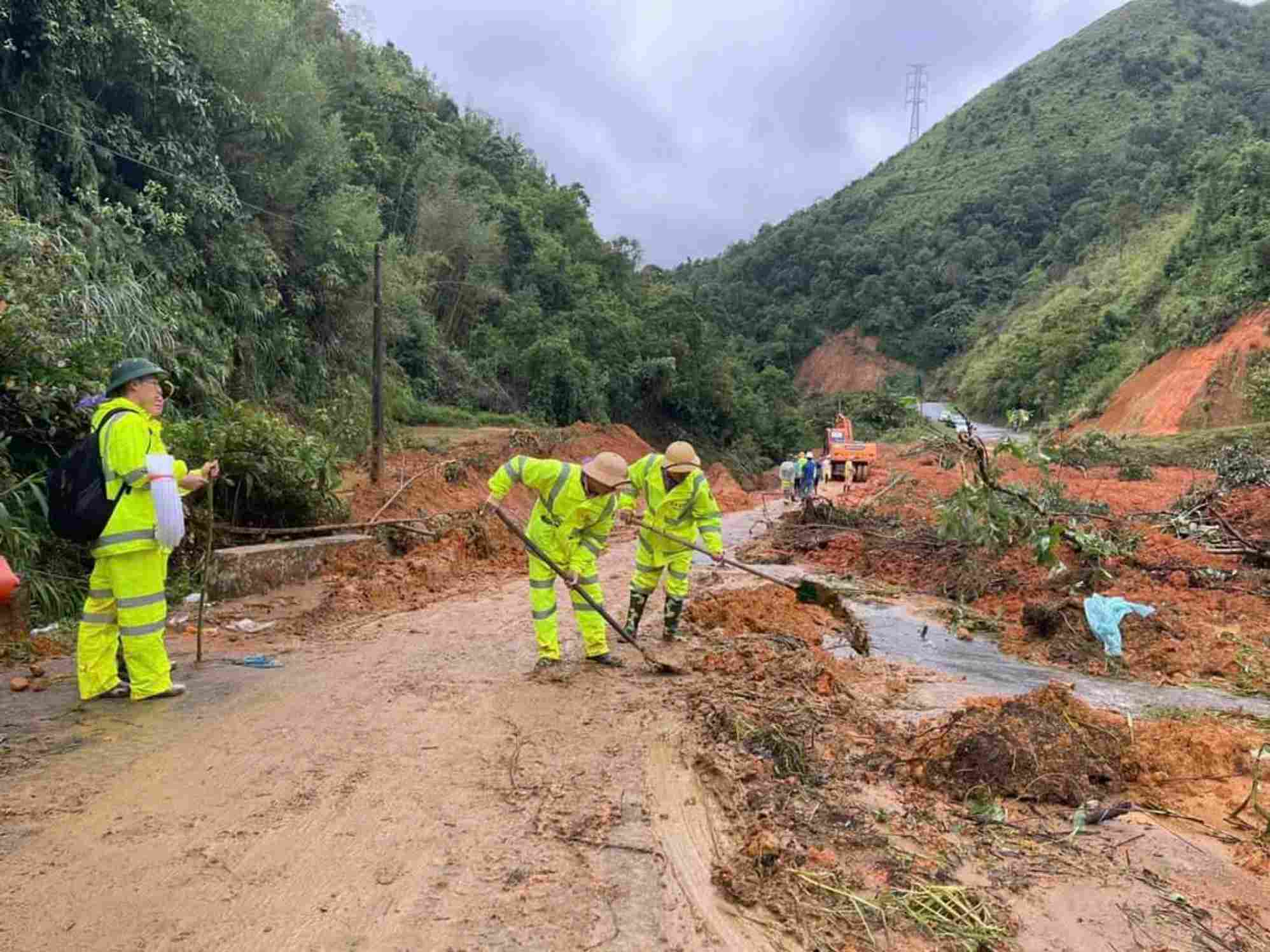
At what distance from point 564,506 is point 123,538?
262 cm

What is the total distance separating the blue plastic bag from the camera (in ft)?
22.6

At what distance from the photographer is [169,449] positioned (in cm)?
832

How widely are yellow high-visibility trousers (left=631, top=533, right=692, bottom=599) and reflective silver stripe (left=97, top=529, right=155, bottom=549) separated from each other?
3647 mm

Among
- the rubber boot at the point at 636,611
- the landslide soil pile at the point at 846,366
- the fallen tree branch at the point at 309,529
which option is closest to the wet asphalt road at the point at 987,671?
the rubber boot at the point at 636,611

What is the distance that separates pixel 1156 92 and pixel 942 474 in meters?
71.9

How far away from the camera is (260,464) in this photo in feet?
29.7

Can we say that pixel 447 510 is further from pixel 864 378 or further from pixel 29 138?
pixel 864 378

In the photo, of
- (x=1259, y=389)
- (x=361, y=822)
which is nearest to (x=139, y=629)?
(x=361, y=822)

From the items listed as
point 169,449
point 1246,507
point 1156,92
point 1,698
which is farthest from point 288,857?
point 1156,92

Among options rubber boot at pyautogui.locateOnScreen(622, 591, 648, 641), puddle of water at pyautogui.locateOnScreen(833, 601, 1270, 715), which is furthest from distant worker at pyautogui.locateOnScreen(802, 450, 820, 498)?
rubber boot at pyautogui.locateOnScreen(622, 591, 648, 641)

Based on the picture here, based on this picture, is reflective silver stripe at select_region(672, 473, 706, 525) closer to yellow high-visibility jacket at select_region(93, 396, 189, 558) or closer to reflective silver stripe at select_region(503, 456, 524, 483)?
reflective silver stripe at select_region(503, 456, 524, 483)

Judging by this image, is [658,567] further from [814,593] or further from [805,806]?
[805,806]

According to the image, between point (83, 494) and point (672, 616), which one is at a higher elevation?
point (83, 494)

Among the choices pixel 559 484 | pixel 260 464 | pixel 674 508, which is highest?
pixel 260 464
